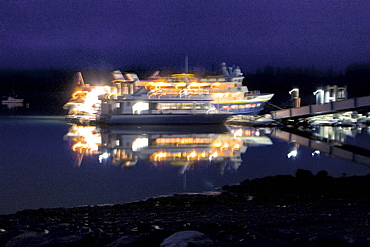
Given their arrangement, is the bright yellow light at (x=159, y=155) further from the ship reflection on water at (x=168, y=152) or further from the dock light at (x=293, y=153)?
the dock light at (x=293, y=153)

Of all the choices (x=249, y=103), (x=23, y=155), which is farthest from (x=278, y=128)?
(x=23, y=155)

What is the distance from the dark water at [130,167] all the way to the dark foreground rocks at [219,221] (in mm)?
1483

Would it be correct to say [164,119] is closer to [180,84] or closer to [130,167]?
[180,84]

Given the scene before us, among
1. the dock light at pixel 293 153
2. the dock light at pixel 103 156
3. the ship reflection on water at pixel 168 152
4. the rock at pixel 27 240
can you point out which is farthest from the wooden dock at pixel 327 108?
the rock at pixel 27 240

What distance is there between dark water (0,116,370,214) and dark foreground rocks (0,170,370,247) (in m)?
1.48

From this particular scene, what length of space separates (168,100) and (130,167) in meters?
27.7

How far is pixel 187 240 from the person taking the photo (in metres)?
5.14

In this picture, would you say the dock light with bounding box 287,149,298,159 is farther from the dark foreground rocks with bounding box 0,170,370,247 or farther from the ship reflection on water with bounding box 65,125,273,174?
the dark foreground rocks with bounding box 0,170,370,247

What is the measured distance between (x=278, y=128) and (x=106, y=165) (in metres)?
22.6

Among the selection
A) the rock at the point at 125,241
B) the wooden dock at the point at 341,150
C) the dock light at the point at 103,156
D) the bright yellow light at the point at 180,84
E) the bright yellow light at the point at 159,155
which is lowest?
the wooden dock at the point at 341,150

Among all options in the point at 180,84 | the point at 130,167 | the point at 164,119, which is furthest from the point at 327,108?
the point at 180,84

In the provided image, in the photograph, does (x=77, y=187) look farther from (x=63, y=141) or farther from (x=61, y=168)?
(x=63, y=141)

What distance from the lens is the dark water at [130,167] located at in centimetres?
1065

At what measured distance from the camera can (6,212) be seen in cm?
881
